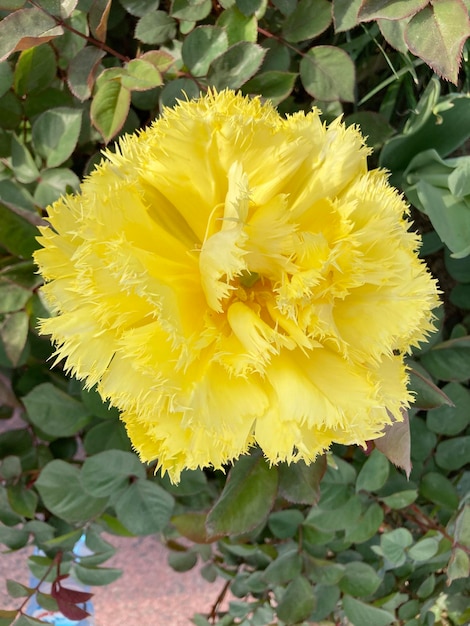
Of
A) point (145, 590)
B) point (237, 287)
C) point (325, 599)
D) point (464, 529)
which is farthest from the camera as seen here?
point (145, 590)

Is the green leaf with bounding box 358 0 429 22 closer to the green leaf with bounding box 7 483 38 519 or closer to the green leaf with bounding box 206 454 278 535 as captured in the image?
the green leaf with bounding box 206 454 278 535

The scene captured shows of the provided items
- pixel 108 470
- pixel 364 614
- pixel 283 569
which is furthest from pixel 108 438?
pixel 364 614

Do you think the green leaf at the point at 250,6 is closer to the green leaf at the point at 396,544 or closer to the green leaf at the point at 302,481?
the green leaf at the point at 302,481

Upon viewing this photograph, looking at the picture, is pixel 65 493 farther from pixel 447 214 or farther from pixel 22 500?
pixel 447 214

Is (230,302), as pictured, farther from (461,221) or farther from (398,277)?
(461,221)

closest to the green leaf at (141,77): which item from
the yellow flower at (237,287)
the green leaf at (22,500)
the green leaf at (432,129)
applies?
the yellow flower at (237,287)

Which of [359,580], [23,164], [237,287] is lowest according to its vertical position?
[359,580]

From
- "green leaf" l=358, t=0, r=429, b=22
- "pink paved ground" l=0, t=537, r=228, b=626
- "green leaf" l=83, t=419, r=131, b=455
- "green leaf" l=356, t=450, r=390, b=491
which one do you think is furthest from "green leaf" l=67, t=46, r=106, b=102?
"pink paved ground" l=0, t=537, r=228, b=626
